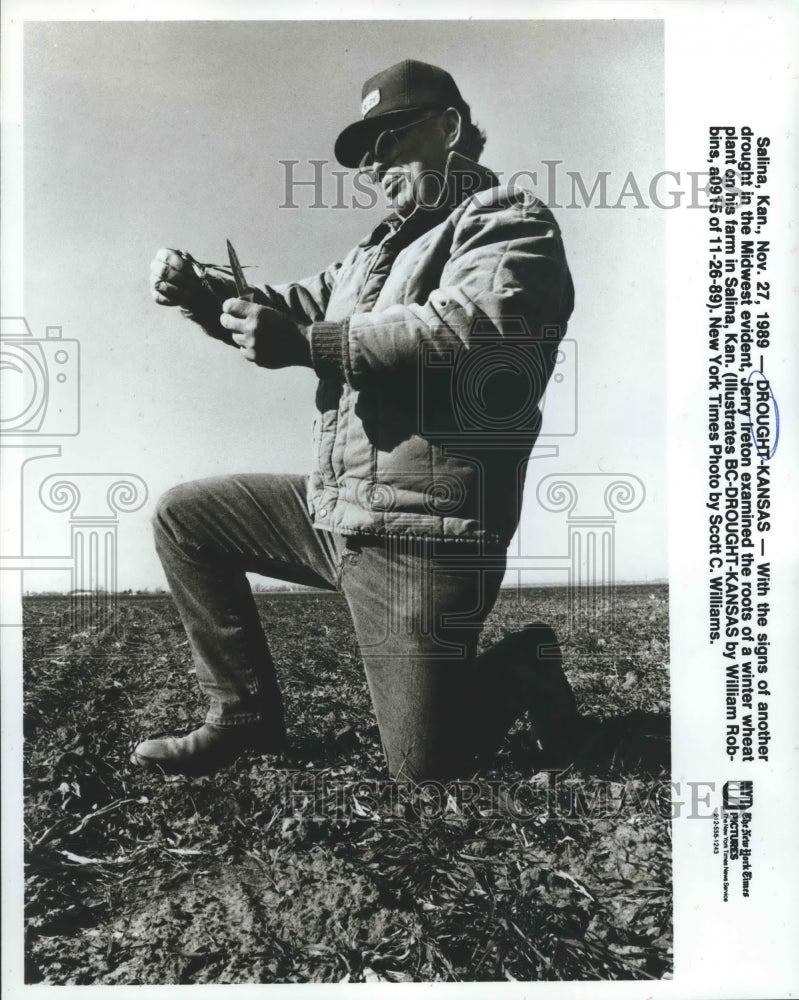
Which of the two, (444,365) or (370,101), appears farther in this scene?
(370,101)

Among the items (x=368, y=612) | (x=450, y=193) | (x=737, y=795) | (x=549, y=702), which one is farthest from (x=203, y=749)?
(x=450, y=193)

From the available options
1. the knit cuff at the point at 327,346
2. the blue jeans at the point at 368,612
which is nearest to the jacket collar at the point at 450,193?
the knit cuff at the point at 327,346

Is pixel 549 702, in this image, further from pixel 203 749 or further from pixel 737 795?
pixel 203 749

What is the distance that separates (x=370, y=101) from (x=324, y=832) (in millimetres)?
2271

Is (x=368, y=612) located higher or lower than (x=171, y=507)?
lower

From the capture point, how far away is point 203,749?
2684 millimetres

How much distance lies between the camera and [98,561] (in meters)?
2.75

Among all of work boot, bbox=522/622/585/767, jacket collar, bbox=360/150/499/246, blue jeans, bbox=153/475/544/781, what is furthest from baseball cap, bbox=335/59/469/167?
work boot, bbox=522/622/585/767

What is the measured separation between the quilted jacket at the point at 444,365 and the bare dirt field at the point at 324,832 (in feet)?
1.19

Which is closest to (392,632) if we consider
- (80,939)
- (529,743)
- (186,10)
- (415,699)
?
(415,699)

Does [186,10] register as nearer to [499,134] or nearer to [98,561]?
[499,134]

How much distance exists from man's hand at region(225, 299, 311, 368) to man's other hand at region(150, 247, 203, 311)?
0.18m

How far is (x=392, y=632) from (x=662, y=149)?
69.5 inches

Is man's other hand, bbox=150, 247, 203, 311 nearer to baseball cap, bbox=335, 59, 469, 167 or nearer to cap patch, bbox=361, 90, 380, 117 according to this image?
baseball cap, bbox=335, 59, 469, 167
